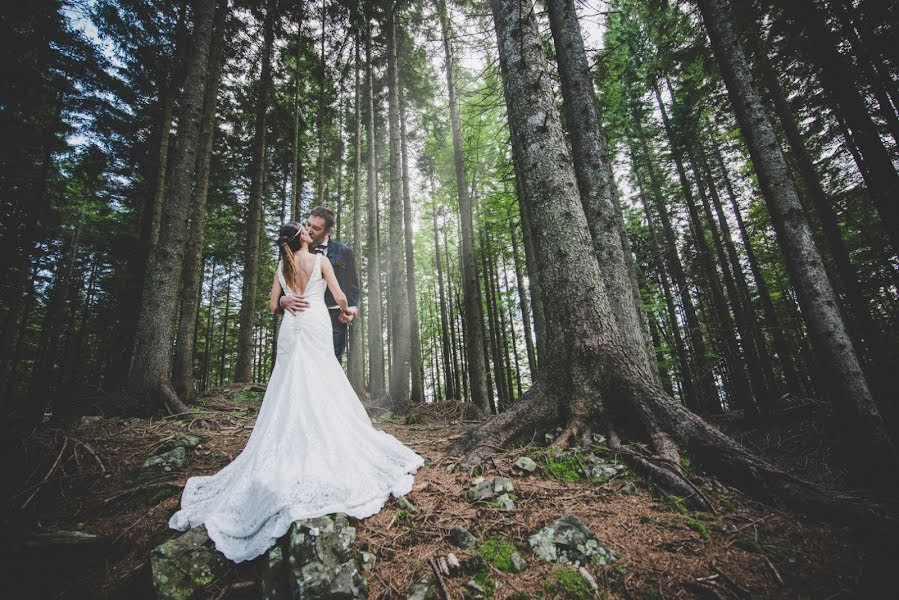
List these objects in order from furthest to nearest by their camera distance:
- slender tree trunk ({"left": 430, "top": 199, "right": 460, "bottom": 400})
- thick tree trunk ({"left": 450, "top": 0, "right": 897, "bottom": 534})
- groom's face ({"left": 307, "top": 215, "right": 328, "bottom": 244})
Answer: slender tree trunk ({"left": 430, "top": 199, "right": 460, "bottom": 400}) → groom's face ({"left": 307, "top": 215, "right": 328, "bottom": 244}) → thick tree trunk ({"left": 450, "top": 0, "right": 897, "bottom": 534})

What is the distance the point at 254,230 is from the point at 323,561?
10984 mm

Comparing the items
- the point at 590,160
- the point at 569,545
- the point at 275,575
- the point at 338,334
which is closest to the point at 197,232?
the point at 338,334

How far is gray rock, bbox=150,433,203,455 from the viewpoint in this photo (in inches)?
141

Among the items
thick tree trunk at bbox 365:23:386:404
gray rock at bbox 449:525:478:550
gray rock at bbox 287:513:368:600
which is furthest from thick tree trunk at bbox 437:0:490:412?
gray rock at bbox 287:513:368:600

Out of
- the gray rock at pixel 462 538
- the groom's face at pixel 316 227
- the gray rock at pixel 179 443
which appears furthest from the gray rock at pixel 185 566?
the groom's face at pixel 316 227

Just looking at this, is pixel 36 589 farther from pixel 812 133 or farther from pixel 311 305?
pixel 812 133

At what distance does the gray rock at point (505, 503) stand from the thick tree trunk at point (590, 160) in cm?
404

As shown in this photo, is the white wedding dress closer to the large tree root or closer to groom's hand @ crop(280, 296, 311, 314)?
groom's hand @ crop(280, 296, 311, 314)

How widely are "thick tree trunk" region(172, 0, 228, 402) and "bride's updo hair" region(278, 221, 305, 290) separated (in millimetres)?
5375

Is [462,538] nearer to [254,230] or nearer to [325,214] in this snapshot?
[325,214]

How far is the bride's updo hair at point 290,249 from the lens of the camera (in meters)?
3.10

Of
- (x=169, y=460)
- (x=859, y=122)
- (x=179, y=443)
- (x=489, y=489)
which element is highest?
(x=859, y=122)

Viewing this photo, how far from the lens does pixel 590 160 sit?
20.3ft

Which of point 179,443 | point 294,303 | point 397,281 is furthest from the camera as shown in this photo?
point 397,281
